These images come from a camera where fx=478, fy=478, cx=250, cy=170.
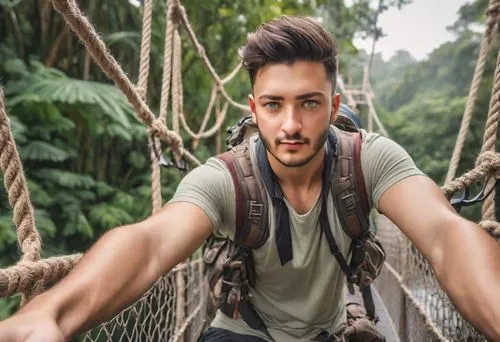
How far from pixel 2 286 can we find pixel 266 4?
3642mm

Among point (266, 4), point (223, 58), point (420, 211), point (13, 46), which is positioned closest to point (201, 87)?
point (223, 58)

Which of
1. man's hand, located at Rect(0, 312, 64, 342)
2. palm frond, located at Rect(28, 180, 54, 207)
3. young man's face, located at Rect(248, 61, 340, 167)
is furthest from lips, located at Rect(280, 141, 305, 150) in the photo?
palm frond, located at Rect(28, 180, 54, 207)

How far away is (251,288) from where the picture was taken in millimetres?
918

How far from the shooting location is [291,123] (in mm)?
770

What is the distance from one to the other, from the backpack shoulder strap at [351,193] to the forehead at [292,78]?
125 mm

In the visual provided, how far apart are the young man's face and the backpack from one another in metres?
0.07

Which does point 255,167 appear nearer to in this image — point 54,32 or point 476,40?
point 54,32

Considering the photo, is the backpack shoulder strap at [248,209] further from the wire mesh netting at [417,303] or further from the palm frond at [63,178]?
the palm frond at [63,178]

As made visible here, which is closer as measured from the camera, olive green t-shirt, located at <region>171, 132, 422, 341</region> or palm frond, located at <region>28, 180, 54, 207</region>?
olive green t-shirt, located at <region>171, 132, 422, 341</region>

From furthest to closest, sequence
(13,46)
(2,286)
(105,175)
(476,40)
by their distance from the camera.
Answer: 1. (476,40)
2. (105,175)
3. (13,46)
4. (2,286)

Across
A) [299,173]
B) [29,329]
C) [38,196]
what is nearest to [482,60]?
[299,173]

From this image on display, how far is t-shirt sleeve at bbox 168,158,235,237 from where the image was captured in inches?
29.8

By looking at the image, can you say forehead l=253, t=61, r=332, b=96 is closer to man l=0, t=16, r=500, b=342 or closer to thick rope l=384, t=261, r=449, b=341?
man l=0, t=16, r=500, b=342

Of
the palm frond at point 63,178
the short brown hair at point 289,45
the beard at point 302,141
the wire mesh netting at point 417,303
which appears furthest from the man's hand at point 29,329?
the palm frond at point 63,178
